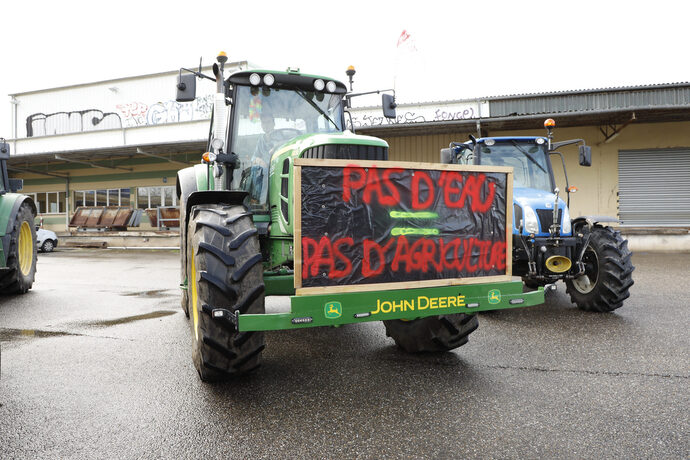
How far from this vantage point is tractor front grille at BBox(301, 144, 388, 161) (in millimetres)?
3736

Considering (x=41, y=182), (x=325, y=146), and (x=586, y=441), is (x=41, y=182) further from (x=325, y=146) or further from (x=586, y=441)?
(x=586, y=441)

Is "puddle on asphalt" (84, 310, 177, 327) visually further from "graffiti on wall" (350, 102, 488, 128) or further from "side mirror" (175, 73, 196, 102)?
"graffiti on wall" (350, 102, 488, 128)

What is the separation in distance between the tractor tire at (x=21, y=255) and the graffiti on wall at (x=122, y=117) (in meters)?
17.1

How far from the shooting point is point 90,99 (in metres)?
28.4

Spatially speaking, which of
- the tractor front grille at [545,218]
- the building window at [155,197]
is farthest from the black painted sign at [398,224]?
the building window at [155,197]

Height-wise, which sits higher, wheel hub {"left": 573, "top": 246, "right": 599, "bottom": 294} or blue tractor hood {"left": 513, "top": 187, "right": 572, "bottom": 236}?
blue tractor hood {"left": 513, "top": 187, "right": 572, "bottom": 236}

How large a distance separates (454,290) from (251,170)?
2.42 metres

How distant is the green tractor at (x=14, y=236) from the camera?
24.6ft

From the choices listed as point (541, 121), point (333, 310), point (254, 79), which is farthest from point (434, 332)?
point (541, 121)

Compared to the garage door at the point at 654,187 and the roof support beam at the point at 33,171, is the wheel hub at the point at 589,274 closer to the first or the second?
the garage door at the point at 654,187

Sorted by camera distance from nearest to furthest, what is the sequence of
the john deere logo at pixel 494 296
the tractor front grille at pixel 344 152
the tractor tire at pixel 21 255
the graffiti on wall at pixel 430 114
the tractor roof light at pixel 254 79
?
1. the john deere logo at pixel 494 296
2. the tractor front grille at pixel 344 152
3. the tractor roof light at pixel 254 79
4. the tractor tire at pixel 21 255
5. the graffiti on wall at pixel 430 114

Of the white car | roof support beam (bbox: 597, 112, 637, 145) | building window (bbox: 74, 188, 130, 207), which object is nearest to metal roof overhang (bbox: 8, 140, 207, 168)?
building window (bbox: 74, 188, 130, 207)

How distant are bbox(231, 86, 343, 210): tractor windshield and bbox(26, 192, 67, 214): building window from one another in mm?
26473

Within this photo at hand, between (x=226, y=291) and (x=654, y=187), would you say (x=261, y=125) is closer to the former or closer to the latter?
(x=226, y=291)
